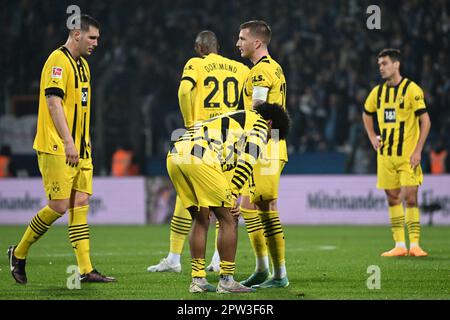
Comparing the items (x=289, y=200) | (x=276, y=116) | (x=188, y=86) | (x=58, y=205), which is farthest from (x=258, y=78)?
(x=289, y=200)

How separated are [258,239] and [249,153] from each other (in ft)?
4.84

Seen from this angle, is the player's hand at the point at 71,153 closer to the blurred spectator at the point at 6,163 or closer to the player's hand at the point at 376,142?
the player's hand at the point at 376,142

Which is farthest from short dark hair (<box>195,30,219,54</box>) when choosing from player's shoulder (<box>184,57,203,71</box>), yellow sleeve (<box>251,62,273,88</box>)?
yellow sleeve (<box>251,62,273,88</box>)

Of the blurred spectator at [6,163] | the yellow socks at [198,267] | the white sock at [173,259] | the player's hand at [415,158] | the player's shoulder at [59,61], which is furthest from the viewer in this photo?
the blurred spectator at [6,163]

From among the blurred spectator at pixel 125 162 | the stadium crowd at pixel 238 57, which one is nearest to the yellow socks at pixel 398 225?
the stadium crowd at pixel 238 57

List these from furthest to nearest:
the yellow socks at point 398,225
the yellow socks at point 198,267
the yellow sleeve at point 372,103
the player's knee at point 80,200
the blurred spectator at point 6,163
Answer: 1. the blurred spectator at point 6,163
2. the yellow sleeve at point 372,103
3. the yellow socks at point 398,225
4. the player's knee at point 80,200
5. the yellow socks at point 198,267

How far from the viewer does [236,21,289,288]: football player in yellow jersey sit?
7.70 metres

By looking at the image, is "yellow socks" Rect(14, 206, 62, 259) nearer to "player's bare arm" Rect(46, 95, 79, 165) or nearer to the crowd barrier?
"player's bare arm" Rect(46, 95, 79, 165)

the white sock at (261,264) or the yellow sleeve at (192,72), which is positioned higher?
the yellow sleeve at (192,72)

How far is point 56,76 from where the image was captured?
25.5 ft

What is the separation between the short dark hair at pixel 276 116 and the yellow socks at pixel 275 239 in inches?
36.6

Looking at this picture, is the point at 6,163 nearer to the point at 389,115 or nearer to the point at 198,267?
the point at 389,115

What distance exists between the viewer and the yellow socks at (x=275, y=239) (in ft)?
25.3
